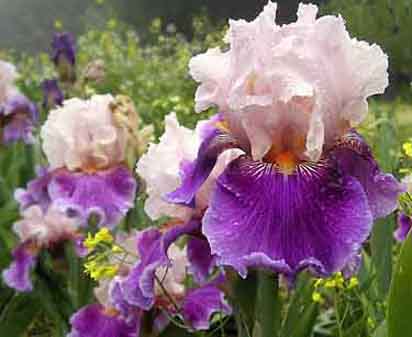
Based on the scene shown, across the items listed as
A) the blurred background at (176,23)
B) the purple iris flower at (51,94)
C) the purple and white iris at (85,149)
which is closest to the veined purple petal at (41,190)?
the purple and white iris at (85,149)

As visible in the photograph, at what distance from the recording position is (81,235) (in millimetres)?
1466

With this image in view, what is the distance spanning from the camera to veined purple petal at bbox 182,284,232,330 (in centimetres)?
99

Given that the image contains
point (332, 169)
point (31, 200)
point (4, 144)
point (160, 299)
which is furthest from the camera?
point (4, 144)

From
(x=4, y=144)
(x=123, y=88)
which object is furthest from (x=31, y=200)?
(x=123, y=88)

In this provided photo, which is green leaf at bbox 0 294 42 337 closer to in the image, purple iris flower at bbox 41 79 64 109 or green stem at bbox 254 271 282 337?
green stem at bbox 254 271 282 337

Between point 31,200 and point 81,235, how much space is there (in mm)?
111

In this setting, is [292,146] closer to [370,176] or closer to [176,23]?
[370,176]

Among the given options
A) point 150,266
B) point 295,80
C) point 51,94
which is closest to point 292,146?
point 295,80

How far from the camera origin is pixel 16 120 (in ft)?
7.04

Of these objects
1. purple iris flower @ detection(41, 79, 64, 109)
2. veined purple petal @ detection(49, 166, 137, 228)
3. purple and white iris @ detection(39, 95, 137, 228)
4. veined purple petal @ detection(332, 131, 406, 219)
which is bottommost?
veined purple petal @ detection(332, 131, 406, 219)

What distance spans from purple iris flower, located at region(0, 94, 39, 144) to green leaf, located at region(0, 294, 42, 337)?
75cm

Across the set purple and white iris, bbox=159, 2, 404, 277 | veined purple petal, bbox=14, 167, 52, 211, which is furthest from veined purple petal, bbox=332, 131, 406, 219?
veined purple petal, bbox=14, 167, 52, 211

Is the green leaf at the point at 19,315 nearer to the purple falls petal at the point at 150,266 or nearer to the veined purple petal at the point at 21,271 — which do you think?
the veined purple petal at the point at 21,271

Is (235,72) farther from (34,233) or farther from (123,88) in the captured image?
(123,88)
